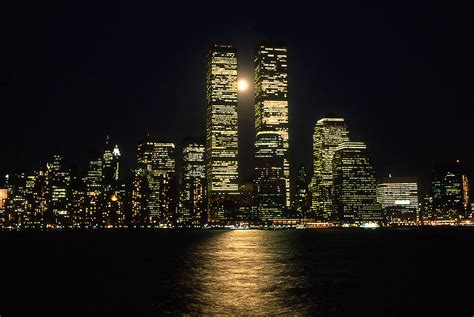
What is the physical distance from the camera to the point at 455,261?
82.4 meters

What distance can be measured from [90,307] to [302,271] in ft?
102

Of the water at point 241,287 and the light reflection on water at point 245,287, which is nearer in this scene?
the water at point 241,287

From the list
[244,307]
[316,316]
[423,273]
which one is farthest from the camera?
[423,273]

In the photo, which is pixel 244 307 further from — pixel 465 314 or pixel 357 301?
pixel 465 314

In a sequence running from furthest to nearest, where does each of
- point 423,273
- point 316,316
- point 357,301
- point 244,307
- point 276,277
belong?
point 423,273 → point 276,277 → point 357,301 → point 244,307 → point 316,316

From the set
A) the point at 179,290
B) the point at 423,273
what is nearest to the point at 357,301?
the point at 179,290

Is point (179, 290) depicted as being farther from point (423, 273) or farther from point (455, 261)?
point (455, 261)

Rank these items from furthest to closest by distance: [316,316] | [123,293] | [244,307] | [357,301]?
[123,293] → [357,301] → [244,307] → [316,316]

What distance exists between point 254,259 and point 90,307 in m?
43.4

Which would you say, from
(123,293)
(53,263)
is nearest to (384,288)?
(123,293)

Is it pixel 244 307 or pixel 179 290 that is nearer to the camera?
pixel 244 307

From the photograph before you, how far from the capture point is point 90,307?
1721 inches

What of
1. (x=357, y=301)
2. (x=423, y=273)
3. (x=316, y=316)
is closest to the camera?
(x=316, y=316)

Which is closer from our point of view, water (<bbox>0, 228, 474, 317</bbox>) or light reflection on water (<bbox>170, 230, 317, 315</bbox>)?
water (<bbox>0, 228, 474, 317</bbox>)
